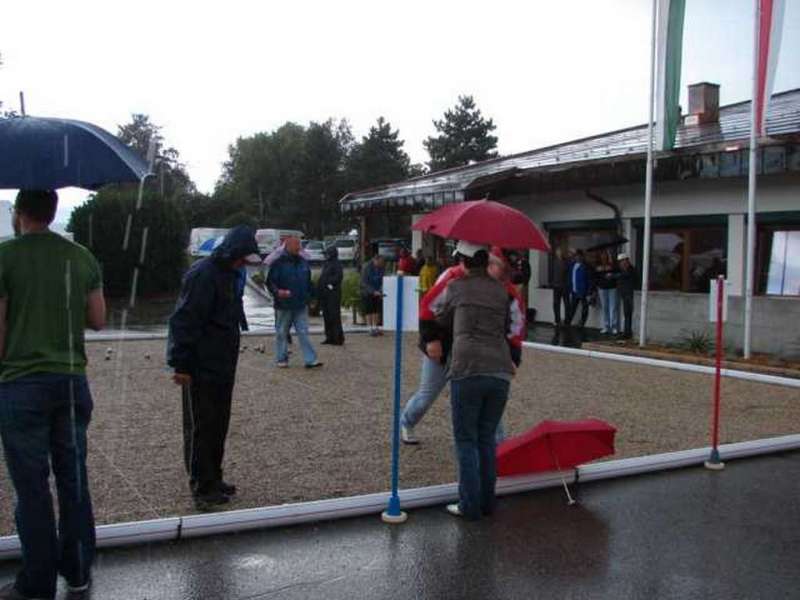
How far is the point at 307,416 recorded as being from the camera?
823 centimetres

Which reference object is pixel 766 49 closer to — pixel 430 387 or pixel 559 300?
pixel 559 300

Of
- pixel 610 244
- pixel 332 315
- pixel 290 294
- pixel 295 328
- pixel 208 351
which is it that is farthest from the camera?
pixel 610 244

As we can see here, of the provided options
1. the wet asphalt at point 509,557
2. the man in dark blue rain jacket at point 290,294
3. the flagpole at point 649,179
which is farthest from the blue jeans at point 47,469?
the flagpole at point 649,179

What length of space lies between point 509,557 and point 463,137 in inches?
3017

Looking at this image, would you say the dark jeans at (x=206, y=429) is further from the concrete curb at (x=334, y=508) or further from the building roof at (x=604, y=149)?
the building roof at (x=604, y=149)

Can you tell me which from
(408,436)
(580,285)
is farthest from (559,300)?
(408,436)

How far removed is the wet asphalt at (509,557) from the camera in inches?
167

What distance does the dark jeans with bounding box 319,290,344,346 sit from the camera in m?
14.1

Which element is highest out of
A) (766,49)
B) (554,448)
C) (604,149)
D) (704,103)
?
(704,103)

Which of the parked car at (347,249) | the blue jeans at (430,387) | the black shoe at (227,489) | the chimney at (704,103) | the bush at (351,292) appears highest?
the chimney at (704,103)

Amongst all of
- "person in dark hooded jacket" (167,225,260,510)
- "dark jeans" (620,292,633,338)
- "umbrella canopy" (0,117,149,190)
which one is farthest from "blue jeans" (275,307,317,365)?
"umbrella canopy" (0,117,149,190)

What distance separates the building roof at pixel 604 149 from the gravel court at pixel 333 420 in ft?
16.1

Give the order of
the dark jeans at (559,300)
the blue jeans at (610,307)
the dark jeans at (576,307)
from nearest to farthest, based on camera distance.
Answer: the blue jeans at (610,307) < the dark jeans at (576,307) < the dark jeans at (559,300)

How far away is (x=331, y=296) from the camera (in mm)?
14070
